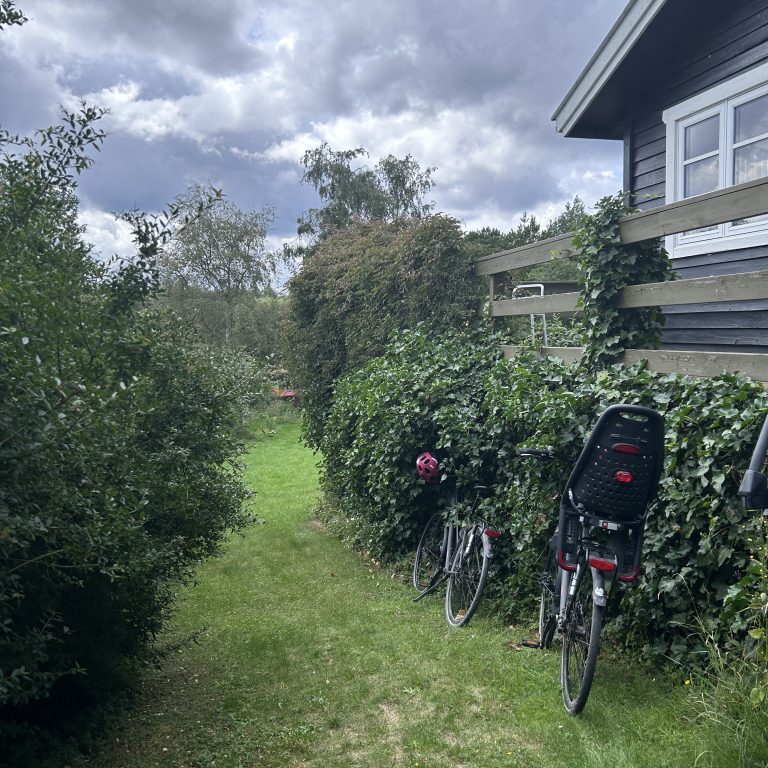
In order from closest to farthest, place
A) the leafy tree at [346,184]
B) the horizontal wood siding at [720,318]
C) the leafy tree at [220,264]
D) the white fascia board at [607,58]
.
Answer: the horizontal wood siding at [720,318] → the white fascia board at [607,58] → the leafy tree at [220,264] → the leafy tree at [346,184]

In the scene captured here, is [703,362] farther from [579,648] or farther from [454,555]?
[454,555]

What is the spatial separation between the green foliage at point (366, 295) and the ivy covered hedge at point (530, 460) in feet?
1.32

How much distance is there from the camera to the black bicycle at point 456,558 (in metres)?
4.69

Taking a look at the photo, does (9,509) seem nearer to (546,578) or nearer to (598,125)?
(546,578)

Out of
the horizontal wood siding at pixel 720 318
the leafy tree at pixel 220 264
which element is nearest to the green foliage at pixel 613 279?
the horizontal wood siding at pixel 720 318

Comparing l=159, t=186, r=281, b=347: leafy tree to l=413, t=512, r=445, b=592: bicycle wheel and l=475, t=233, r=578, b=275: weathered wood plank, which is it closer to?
l=475, t=233, r=578, b=275: weathered wood plank

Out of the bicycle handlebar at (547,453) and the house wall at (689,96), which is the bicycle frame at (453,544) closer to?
the bicycle handlebar at (547,453)

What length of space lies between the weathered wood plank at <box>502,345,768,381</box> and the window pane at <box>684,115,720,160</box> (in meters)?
3.32

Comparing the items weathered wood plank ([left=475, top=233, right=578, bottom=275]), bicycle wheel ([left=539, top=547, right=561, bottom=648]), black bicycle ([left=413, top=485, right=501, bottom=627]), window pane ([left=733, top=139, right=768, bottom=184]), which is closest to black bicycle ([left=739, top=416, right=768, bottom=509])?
bicycle wheel ([left=539, top=547, right=561, bottom=648])

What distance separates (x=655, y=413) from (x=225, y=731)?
2.70m

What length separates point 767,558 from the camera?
2670 millimetres

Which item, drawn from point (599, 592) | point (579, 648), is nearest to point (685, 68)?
point (599, 592)

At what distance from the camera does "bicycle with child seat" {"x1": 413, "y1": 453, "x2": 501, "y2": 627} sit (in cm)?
471

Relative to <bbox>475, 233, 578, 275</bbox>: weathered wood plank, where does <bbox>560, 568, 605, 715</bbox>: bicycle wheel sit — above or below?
below
